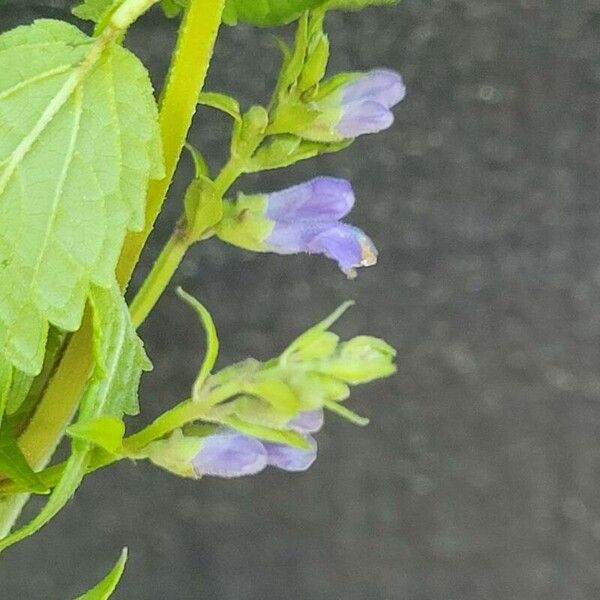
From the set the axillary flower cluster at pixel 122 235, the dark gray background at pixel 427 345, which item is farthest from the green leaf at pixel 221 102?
the dark gray background at pixel 427 345

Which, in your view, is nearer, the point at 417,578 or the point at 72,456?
the point at 72,456

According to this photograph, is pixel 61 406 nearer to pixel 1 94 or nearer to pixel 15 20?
pixel 1 94

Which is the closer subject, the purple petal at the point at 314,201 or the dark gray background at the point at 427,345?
the purple petal at the point at 314,201

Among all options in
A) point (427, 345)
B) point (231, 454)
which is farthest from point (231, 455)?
point (427, 345)

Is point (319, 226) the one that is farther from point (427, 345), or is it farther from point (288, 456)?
point (427, 345)

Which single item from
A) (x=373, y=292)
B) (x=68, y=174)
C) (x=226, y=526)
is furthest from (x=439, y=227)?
(x=68, y=174)

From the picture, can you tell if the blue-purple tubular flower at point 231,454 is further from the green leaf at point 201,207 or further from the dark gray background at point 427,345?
the dark gray background at point 427,345

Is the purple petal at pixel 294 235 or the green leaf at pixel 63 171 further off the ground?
the green leaf at pixel 63 171
